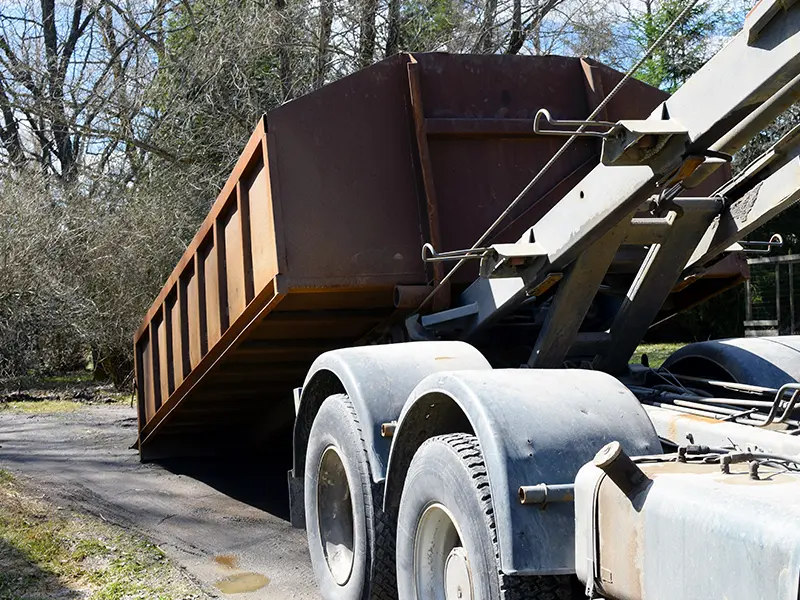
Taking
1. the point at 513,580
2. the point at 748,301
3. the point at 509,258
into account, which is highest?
the point at 509,258

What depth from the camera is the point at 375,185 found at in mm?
5430

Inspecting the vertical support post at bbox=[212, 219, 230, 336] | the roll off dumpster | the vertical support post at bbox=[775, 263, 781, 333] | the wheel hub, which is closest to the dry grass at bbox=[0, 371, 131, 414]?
the roll off dumpster

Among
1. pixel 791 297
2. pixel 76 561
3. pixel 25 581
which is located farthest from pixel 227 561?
pixel 791 297

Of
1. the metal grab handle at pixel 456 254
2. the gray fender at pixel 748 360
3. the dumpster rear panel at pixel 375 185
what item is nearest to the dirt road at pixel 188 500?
the dumpster rear panel at pixel 375 185

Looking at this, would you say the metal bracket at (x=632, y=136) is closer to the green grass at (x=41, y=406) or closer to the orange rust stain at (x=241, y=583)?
the orange rust stain at (x=241, y=583)

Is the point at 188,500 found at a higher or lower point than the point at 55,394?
lower

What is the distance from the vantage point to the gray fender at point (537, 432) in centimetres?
297

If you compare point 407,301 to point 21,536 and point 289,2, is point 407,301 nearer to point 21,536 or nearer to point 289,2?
point 21,536

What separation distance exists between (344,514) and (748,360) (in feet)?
7.00

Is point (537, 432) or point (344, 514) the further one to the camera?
point (344, 514)

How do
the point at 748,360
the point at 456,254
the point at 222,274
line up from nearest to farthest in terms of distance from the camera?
the point at 456,254 → the point at 748,360 → the point at 222,274

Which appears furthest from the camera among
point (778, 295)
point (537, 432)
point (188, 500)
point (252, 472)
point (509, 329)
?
point (778, 295)

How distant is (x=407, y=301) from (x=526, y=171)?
3.52 feet

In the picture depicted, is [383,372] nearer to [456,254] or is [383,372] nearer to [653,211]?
[456,254]
